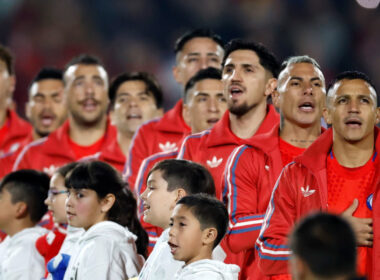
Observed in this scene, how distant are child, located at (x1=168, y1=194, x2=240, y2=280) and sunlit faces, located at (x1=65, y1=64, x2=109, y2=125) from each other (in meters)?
3.12

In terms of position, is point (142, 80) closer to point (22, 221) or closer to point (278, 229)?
point (22, 221)

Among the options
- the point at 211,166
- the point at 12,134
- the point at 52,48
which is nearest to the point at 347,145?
A: the point at 211,166

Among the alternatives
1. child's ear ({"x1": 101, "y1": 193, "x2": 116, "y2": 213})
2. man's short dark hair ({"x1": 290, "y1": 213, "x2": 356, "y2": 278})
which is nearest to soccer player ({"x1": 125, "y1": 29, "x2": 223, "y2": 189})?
child's ear ({"x1": 101, "y1": 193, "x2": 116, "y2": 213})

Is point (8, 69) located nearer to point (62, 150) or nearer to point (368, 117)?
point (62, 150)

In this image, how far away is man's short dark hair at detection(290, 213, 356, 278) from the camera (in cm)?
217

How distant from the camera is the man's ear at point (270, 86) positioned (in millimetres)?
4719

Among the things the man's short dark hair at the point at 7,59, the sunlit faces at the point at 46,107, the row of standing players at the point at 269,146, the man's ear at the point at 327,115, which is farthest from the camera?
the man's short dark hair at the point at 7,59

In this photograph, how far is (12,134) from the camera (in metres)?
7.55

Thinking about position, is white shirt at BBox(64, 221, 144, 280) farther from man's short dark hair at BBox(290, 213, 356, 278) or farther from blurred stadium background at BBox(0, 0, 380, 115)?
blurred stadium background at BBox(0, 0, 380, 115)

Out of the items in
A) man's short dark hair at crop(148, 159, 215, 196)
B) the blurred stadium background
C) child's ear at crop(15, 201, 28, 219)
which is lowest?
child's ear at crop(15, 201, 28, 219)

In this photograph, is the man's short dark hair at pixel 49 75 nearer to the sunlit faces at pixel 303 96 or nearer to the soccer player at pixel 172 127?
the soccer player at pixel 172 127

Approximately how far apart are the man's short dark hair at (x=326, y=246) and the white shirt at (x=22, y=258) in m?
3.00

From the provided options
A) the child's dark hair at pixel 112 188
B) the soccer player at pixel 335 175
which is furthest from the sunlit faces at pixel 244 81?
the soccer player at pixel 335 175

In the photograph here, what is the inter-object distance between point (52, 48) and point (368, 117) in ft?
22.3
